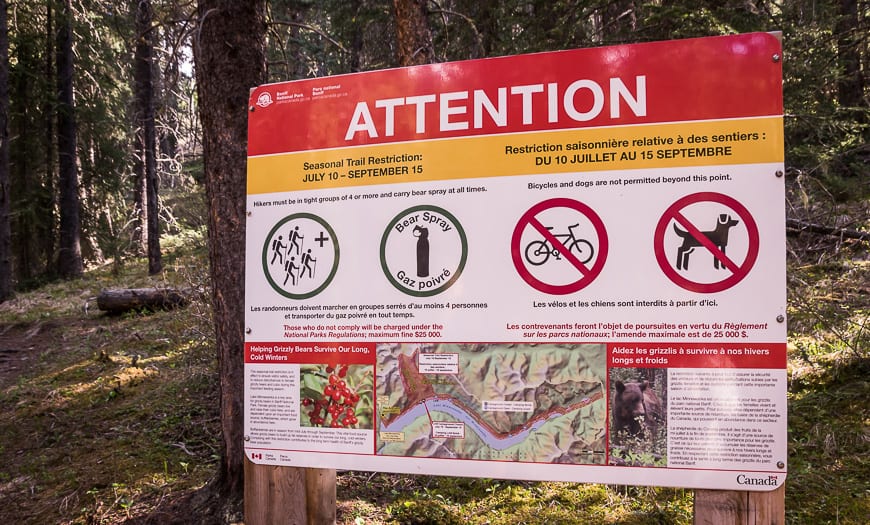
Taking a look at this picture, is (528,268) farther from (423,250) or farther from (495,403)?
(495,403)

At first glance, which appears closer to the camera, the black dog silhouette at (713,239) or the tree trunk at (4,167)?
the black dog silhouette at (713,239)

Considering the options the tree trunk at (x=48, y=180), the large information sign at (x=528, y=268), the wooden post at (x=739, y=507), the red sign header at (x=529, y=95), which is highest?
the tree trunk at (x=48, y=180)

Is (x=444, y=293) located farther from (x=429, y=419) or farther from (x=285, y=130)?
(x=285, y=130)

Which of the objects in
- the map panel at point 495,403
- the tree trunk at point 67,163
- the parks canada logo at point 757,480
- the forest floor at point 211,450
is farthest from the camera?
the tree trunk at point 67,163

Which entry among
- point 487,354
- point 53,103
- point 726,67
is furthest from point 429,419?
point 53,103

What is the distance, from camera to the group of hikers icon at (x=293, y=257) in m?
2.43

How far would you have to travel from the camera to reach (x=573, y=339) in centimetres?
209

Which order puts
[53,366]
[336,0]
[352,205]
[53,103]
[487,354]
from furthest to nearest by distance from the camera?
[53,103]
[336,0]
[53,366]
[352,205]
[487,354]

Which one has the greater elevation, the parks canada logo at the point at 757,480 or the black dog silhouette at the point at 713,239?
the black dog silhouette at the point at 713,239

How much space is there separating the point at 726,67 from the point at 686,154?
1.11ft

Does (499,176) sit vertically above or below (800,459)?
above

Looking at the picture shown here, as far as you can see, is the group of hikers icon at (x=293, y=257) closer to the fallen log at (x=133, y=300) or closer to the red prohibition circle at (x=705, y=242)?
the red prohibition circle at (x=705, y=242)

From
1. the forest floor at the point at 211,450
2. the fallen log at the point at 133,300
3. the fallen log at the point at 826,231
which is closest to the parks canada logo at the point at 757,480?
the forest floor at the point at 211,450

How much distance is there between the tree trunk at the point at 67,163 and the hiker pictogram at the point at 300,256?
16170 mm
